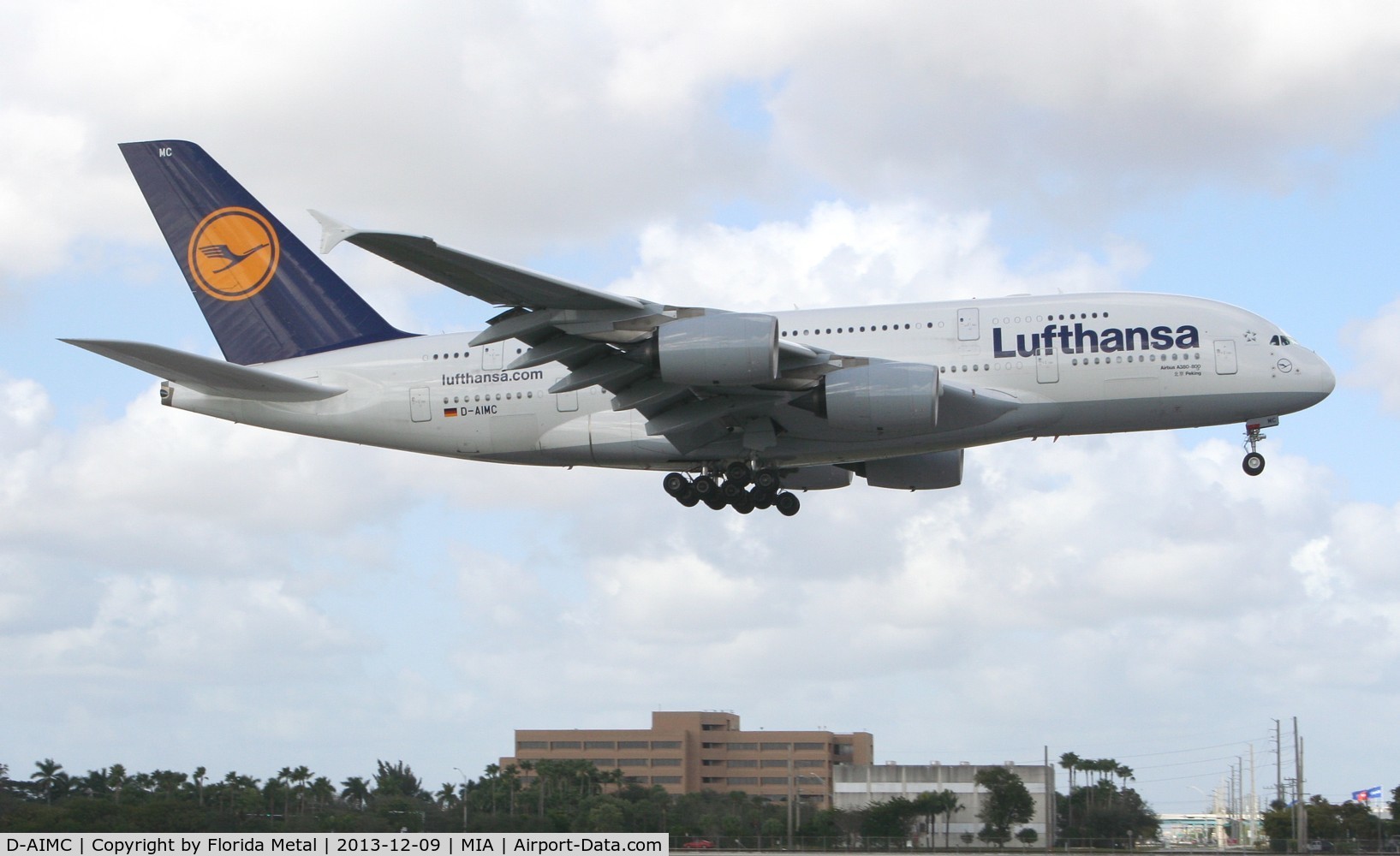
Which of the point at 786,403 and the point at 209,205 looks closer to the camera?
the point at 786,403

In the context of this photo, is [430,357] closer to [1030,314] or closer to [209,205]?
[209,205]

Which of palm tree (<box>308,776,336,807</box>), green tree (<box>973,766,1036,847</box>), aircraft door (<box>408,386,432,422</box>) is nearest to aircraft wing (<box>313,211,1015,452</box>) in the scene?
aircraft door (<box>408,386,432,422</box>)

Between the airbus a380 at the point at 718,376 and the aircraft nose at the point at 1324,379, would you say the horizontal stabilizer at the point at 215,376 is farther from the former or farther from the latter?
the aircraft nose at the point at 1324,379

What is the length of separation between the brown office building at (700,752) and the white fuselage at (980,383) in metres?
77.1

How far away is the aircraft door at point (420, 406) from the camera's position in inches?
1283

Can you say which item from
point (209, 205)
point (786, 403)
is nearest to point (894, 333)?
point (786, 403)

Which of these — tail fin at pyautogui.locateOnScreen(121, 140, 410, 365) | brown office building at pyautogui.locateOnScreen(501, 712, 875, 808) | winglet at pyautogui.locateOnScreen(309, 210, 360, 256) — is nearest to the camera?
winglet at pyautogui.locateOnScreen(309, 210, 360, 256)

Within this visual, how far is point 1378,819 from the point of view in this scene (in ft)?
198

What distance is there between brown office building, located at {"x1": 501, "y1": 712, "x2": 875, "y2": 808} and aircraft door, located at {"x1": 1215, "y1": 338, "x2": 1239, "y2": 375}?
79688 millimetres

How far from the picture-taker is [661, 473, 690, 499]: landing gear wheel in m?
33.4

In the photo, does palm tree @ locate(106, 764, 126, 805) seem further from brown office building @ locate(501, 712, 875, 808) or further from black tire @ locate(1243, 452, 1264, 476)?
brown office building @ locate(501, 712, 875, 808)

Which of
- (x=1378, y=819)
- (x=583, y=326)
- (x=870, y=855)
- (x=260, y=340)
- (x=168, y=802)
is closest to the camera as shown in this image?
(x=583, y=326)

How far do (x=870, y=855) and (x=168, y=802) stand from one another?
23.5 meters

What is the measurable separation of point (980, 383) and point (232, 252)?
19261mm
